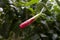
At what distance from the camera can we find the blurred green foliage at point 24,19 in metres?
0.71

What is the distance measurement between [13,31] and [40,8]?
0.17m

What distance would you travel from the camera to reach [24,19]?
722 mm

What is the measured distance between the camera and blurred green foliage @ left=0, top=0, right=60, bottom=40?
2.32 feet

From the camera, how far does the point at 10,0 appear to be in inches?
28.3

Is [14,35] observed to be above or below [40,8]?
below

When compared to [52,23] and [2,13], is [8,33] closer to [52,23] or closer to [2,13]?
[2,13]

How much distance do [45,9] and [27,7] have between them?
9 centimetres

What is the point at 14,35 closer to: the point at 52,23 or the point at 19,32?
the point at 19,32

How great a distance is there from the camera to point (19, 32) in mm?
729

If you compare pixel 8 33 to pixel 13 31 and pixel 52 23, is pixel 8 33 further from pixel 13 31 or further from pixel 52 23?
pixel 52 23

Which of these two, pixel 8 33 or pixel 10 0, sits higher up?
pixel 10 0

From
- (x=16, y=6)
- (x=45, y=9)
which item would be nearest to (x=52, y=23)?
(x=45, y=9)

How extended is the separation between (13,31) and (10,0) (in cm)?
14

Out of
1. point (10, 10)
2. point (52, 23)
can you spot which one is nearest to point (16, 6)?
point (10, 10)
